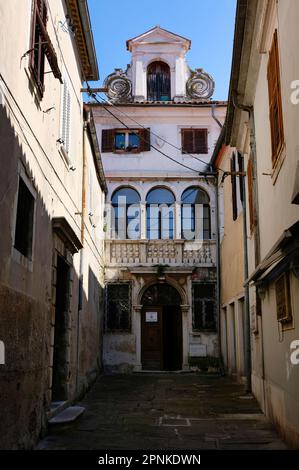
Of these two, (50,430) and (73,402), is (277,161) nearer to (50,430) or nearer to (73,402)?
(50,430)

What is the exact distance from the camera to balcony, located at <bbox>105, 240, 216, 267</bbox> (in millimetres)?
19281

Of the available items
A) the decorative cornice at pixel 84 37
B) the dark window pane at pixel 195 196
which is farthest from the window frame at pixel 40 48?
the dark window pane at pixel 195 196

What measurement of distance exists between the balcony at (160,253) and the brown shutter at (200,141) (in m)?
3.49

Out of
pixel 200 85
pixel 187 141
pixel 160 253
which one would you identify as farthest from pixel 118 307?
pixel 200 85

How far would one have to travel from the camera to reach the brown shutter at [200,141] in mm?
20109

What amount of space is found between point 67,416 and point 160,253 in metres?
11.1

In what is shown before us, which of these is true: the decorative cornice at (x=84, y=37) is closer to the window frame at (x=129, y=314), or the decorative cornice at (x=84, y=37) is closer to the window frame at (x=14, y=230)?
the window frame at (x=14, y=230)

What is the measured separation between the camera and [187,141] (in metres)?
20.1

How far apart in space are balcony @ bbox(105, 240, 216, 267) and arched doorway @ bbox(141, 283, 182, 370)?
1034 millimetres

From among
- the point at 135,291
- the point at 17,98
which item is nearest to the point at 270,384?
the point at 17,98

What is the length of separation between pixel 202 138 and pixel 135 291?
624 cm

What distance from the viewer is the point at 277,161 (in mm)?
7617

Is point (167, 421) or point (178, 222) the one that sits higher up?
point (178, 222)

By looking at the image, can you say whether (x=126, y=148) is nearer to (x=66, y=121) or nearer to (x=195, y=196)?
(x=195, y=196)
